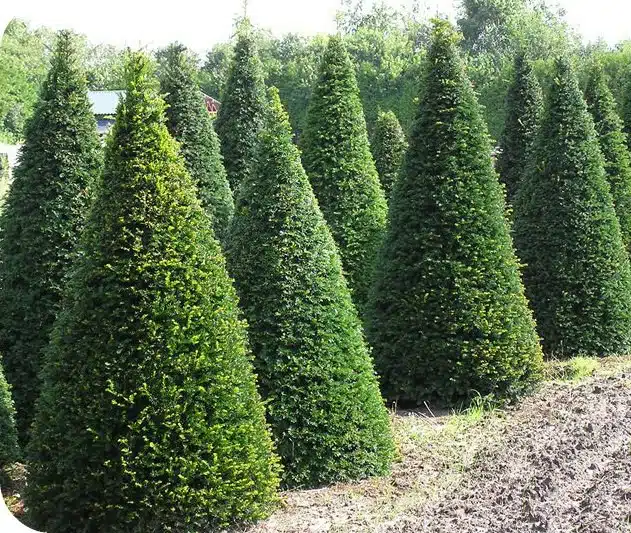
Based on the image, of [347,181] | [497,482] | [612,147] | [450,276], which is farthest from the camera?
[612,147]

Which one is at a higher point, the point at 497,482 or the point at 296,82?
the point at 296,82

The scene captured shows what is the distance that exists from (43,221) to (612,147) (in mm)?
11464


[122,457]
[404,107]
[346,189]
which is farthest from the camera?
[404,107]

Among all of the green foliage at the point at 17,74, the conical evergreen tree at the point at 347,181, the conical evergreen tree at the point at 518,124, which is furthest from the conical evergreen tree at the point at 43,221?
the green foliage at the point at 17,74

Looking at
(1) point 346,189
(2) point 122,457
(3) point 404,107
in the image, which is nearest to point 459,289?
(1) point 346,189

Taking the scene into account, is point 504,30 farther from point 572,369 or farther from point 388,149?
point 572,369

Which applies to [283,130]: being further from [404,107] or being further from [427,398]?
[404,107]

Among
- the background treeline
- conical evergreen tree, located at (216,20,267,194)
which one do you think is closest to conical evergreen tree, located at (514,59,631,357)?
conical evergreen tree, located at (216,20,267,194)

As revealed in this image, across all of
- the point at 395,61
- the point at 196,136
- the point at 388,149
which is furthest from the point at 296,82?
the point at 196,136

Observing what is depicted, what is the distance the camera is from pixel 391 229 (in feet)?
32.4

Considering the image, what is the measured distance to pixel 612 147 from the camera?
15.4 metres

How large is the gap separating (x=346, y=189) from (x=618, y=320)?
4.50 m

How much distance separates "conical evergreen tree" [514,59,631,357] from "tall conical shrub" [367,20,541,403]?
2291 mm

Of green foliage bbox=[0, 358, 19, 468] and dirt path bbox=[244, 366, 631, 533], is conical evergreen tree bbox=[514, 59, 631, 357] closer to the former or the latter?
dirt path bbox=[244, 366, 631, 533]
